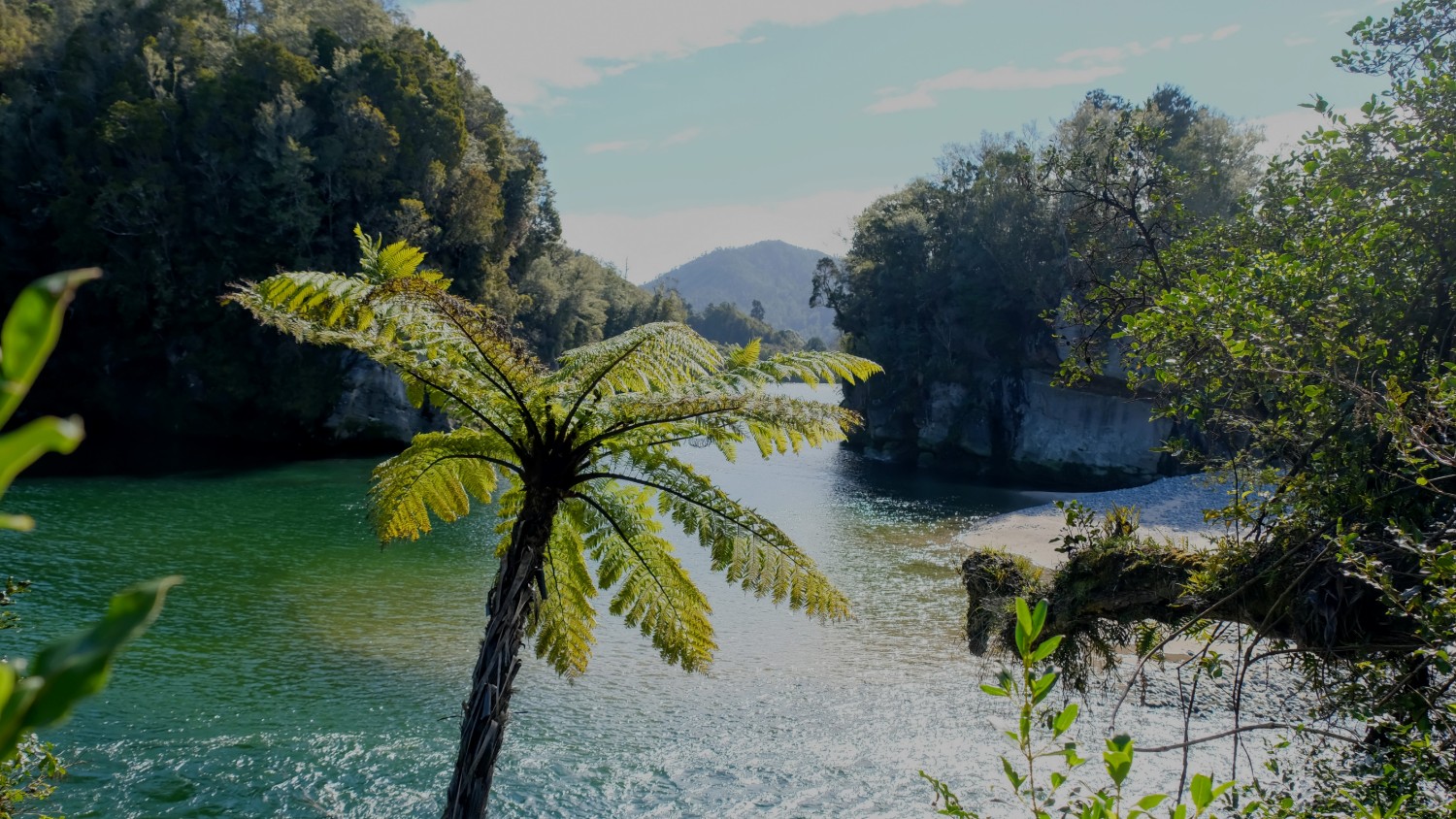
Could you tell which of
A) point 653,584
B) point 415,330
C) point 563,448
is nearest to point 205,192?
point 415,330

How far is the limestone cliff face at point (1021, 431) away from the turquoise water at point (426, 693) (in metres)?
14.3

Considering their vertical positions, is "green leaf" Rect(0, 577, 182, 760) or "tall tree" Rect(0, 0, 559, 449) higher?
"tall tree" Rect(0, 0, 559, 449)

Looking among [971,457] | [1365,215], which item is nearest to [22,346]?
[1365,215]

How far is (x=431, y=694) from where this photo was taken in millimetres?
9961

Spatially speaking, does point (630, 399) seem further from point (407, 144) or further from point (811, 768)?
point (407, 144)

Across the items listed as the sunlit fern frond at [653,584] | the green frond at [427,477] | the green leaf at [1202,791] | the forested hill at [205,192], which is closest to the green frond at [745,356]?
the sunlit fern frond at [653,584]

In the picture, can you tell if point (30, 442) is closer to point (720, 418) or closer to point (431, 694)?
point (720, 418)

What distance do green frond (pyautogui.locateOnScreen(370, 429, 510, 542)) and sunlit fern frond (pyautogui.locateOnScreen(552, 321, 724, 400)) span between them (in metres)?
0.62

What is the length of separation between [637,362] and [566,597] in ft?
5.01

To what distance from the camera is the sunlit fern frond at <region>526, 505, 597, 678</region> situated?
5305 millimetres

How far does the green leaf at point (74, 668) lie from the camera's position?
20.1 inches

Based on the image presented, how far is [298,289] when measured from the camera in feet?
15.6

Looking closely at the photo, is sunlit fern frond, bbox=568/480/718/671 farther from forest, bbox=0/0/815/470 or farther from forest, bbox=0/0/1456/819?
forest, bbox=0/0/815/470

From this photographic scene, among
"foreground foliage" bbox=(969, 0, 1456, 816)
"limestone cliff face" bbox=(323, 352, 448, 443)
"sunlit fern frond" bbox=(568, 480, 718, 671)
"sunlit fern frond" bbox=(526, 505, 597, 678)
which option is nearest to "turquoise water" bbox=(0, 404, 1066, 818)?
"sunlit fern frond" bbox=(526, 505, 597, 678)
